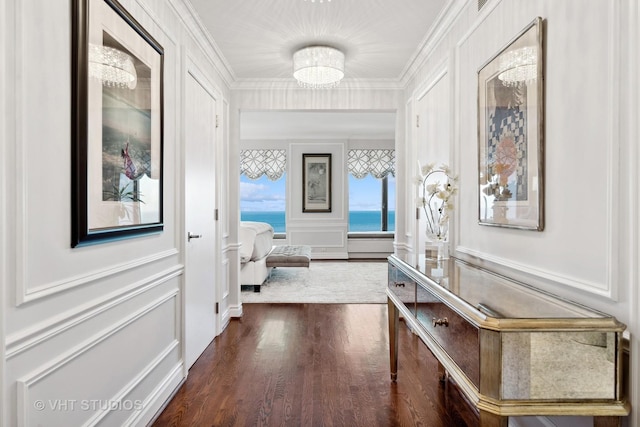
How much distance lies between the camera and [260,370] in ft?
9.36

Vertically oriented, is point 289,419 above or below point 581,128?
below

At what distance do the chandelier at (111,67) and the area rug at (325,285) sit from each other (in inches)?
136

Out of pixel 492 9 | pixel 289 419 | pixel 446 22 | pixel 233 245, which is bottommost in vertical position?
pixel 289 419

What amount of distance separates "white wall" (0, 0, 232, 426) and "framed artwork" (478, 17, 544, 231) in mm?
1869

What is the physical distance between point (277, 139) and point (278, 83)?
14.6 ft

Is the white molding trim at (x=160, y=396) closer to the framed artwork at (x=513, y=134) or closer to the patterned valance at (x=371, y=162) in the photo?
the framed artwork at (x=513, y=134)

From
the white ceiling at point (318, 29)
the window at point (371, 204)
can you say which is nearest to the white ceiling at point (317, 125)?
the window at point (371, 204)

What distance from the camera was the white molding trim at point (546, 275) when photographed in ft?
4.49

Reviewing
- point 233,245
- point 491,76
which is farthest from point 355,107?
point 491,76

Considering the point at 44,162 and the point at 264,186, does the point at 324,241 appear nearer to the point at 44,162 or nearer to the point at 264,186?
the point at 264,186

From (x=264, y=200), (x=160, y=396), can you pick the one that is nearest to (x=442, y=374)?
(x=160, y=396)

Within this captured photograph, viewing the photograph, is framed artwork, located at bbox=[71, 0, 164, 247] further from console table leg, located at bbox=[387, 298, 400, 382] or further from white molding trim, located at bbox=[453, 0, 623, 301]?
white molding trim, located at bbox=[453, 0, 623, 301]

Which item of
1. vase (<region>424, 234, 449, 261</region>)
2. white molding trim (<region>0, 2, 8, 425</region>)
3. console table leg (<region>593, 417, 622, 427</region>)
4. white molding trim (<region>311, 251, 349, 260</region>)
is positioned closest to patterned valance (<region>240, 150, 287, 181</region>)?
white molding trim (<region>311, 251, 349, 260</region>)

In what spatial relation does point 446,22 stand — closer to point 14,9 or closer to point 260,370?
point 14,9
